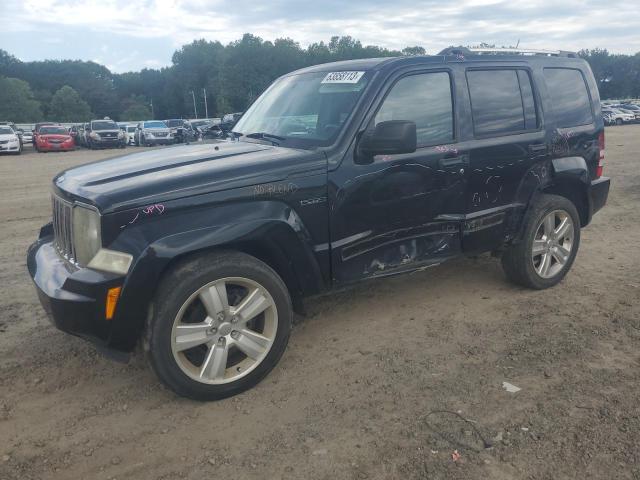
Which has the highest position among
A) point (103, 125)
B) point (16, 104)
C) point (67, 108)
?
point (16, 104)

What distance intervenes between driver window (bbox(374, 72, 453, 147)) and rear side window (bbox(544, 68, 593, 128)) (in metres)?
1.26

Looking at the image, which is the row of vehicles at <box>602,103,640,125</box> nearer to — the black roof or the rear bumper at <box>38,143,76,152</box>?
the rear bumper at <box>38,143,76,152</box>

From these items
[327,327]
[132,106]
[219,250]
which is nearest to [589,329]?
[327,327]

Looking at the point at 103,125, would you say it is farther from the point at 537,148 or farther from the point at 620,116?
the point at 620,116

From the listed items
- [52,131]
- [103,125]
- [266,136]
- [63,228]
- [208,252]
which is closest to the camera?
[208,252]

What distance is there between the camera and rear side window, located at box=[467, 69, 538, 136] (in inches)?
164

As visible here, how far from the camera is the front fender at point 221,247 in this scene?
2.86 metres

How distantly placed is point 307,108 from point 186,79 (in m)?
121

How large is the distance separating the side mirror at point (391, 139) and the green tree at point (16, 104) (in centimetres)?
9103

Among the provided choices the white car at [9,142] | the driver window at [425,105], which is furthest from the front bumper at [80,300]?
the white car at [9,142]

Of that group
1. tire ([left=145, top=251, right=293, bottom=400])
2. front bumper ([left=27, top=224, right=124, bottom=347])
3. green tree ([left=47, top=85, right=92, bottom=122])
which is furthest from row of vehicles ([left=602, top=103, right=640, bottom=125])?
green tree ([left=47, top=85, right=92, bottom=122])

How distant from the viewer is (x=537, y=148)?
14.6 ft

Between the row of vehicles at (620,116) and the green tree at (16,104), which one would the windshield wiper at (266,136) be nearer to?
the row of vehicles at (620,116)

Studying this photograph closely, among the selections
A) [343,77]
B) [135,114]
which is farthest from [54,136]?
[135,114]
